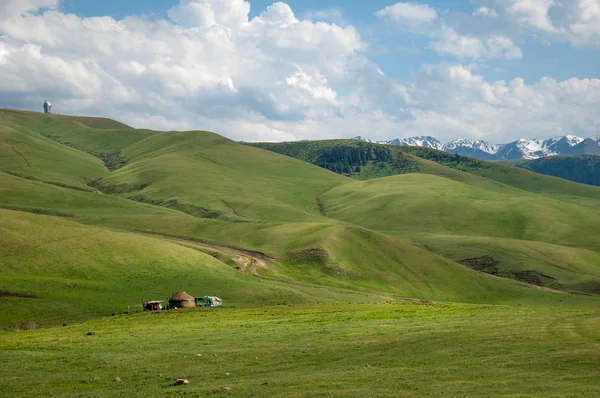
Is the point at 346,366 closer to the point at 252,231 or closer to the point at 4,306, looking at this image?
the point at 4,306

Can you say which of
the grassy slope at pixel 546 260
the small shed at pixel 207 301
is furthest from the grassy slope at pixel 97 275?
the grassy slope at pixel 546 260

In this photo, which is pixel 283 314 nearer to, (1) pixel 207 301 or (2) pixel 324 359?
(1) pixel 207 301

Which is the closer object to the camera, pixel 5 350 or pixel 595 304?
pixel 5 350

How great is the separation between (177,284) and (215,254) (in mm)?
31452

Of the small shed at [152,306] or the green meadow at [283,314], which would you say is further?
the small shed at [152,306]

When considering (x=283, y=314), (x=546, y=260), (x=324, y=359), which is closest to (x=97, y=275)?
(x=283, y=314)

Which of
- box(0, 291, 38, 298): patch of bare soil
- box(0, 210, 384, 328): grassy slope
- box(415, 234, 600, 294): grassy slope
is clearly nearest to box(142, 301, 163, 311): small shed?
box(0, 210, 384, 328): grassy slope

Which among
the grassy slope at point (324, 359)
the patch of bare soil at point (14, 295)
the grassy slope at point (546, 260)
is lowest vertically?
the grassy slope at point (546, 260)

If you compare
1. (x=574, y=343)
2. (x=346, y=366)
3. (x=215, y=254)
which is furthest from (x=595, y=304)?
(x=346, y=366)

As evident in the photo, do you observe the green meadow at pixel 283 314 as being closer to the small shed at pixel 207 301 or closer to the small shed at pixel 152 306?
the small shed at pixel 152 306

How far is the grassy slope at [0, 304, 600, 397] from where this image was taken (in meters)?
32.1

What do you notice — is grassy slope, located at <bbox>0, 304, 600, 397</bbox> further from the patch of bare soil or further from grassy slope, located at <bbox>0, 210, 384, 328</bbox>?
the patch of bare soil

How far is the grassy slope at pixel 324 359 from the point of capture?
105 feet

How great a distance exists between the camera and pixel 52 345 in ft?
165
